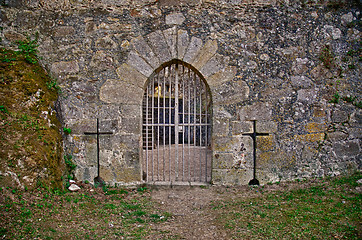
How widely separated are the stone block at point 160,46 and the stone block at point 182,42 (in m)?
0.16

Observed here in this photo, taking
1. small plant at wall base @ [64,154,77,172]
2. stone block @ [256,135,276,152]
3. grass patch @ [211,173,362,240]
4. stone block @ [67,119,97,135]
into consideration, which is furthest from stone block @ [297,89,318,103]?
small plant at wall base @ [64,154,77,172]

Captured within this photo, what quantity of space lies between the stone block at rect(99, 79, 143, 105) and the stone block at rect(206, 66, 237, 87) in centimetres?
115

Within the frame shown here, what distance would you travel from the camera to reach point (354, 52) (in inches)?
149

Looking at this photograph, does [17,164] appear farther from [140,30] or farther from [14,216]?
[140,30]

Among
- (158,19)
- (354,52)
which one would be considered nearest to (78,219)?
(158,19)

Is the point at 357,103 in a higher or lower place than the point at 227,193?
higher

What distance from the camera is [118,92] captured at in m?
3.74

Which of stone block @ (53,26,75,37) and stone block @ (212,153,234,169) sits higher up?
stone block @ (53,26,75,37)

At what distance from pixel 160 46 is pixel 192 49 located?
0.51 meters

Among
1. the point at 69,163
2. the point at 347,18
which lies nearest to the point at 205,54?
the point at 347,18

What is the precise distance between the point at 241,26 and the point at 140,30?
5.34ft

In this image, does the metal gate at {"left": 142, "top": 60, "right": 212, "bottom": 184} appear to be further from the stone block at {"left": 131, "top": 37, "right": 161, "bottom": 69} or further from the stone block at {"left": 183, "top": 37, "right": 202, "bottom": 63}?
the stone block at {"left": 131, "top": 37, "right": 161, "bottom": 69}

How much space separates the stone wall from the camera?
3.74 metres

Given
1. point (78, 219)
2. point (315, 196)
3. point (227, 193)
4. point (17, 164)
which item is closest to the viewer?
point (78, 219)
